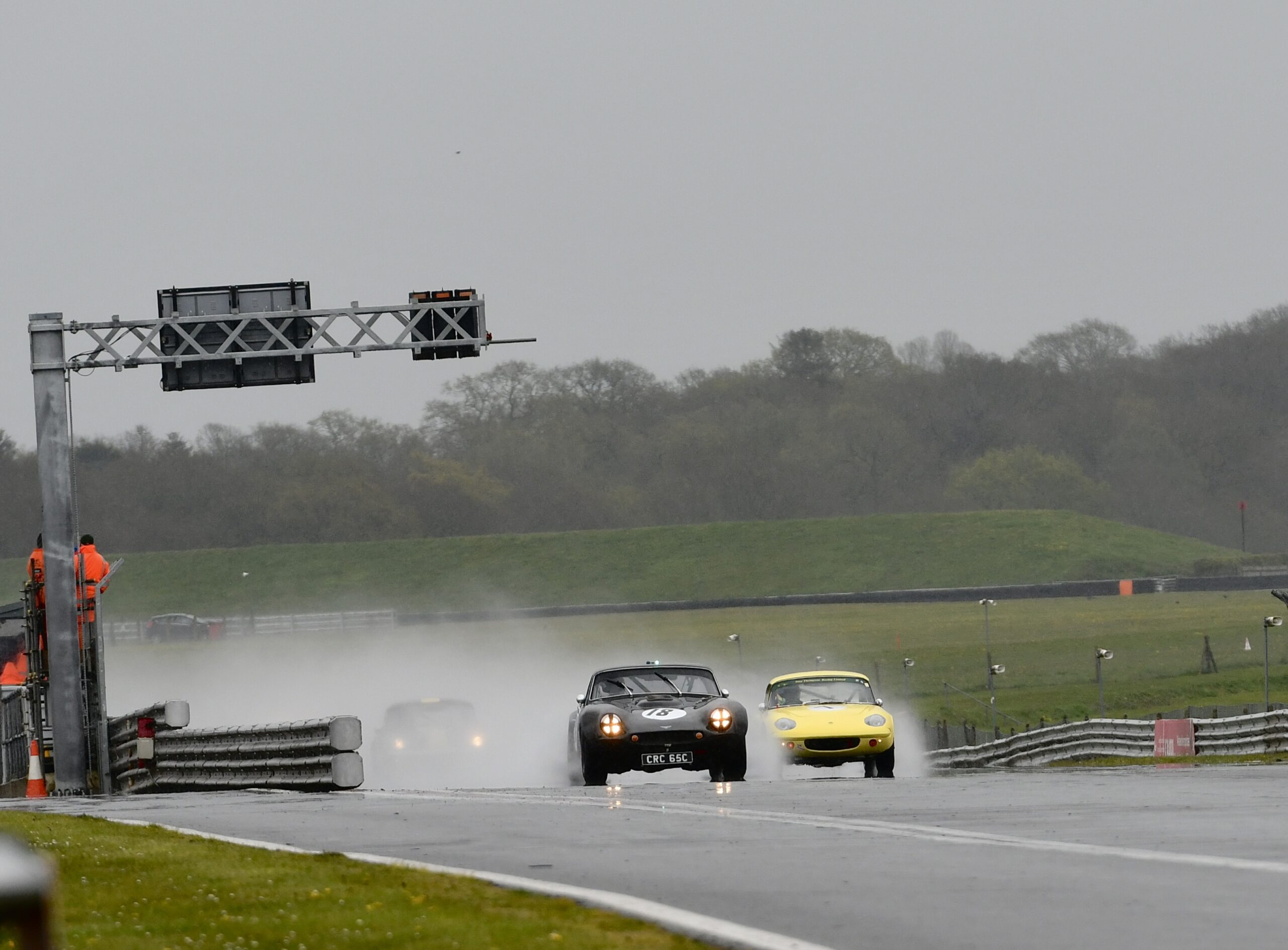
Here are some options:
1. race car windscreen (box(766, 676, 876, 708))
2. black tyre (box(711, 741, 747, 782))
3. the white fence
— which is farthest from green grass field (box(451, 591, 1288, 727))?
black tyre (box(711, 741, 747, 782))

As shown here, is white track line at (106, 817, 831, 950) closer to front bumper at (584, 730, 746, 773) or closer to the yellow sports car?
front bumper at (584, 730, 746, 773)

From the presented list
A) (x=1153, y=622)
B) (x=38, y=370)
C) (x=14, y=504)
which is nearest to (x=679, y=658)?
(x=1153, y=622)

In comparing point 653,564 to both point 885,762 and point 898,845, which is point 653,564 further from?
point 898,845

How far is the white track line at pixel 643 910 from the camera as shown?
5.93 m

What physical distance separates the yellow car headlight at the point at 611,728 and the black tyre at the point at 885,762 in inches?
157

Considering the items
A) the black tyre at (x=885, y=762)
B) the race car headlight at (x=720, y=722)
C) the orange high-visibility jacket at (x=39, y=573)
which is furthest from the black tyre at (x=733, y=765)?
the orange high-visibility jacket at (x=39, y=573)

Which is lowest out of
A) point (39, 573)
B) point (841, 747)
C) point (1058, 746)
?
point (1058, 746)

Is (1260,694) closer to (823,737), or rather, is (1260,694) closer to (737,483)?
(823,737)

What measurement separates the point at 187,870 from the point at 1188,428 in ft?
370

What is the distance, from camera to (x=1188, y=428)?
116 meters

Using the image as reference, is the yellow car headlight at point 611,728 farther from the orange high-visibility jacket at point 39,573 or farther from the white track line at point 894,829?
the orange high-visibility jacket at point 39,573

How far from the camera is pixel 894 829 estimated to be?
33.8 feet

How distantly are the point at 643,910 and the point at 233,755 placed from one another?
580 inches

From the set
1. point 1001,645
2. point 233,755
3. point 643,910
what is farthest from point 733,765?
point 1001,645
